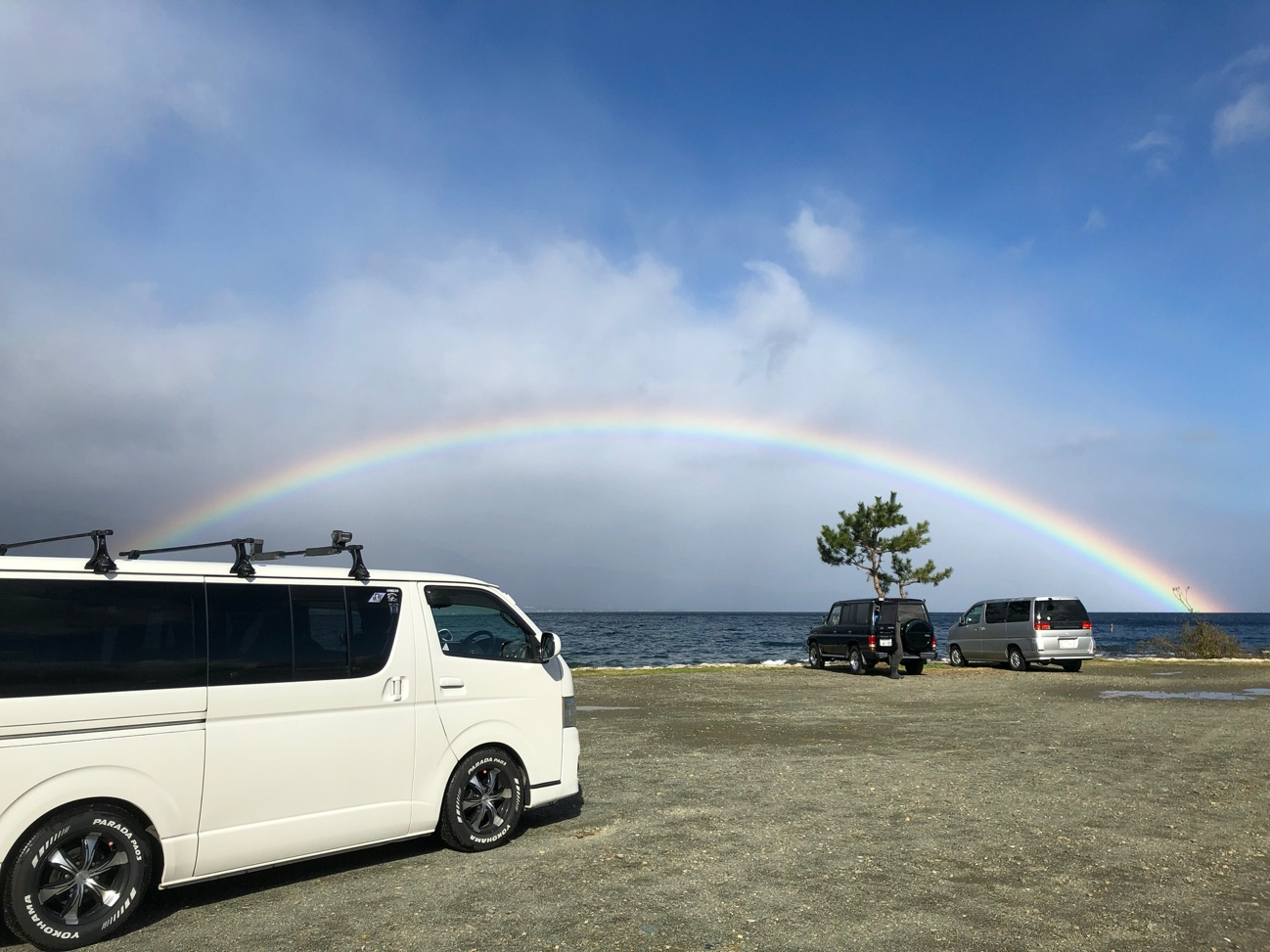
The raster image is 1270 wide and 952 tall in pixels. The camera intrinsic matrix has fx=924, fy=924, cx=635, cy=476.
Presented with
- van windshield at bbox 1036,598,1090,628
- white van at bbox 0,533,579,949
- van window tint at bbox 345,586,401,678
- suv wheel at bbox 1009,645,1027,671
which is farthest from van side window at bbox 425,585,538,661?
suv wheel at bbox 1009,645,1027,671

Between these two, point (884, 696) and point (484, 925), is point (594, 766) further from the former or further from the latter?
point (884, 696)

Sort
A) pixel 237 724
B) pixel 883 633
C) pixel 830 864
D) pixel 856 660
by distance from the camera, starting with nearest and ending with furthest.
Answer: pixel 237 724 < pixel 830 864 < pixel 883 633 < pixel 856 660

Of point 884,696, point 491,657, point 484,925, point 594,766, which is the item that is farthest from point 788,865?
point 884,696

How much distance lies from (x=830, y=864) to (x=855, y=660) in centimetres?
2028

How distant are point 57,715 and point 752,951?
4.02 m

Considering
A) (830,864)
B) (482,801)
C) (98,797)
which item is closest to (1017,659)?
(830,864)

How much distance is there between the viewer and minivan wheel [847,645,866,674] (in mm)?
25844

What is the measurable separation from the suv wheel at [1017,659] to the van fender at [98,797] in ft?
84.3

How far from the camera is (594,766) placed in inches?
414

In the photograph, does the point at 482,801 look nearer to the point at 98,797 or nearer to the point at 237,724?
the point at 237,724

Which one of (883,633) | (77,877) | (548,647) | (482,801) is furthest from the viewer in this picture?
(883,633)

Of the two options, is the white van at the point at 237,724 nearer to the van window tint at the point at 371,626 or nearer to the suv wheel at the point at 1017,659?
the van window tint at the point at 371,626

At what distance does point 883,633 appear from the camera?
24812 millimetres

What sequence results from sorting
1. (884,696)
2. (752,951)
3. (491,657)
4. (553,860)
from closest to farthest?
(752,951) → (553,860) → (491,657) → (884,696)
